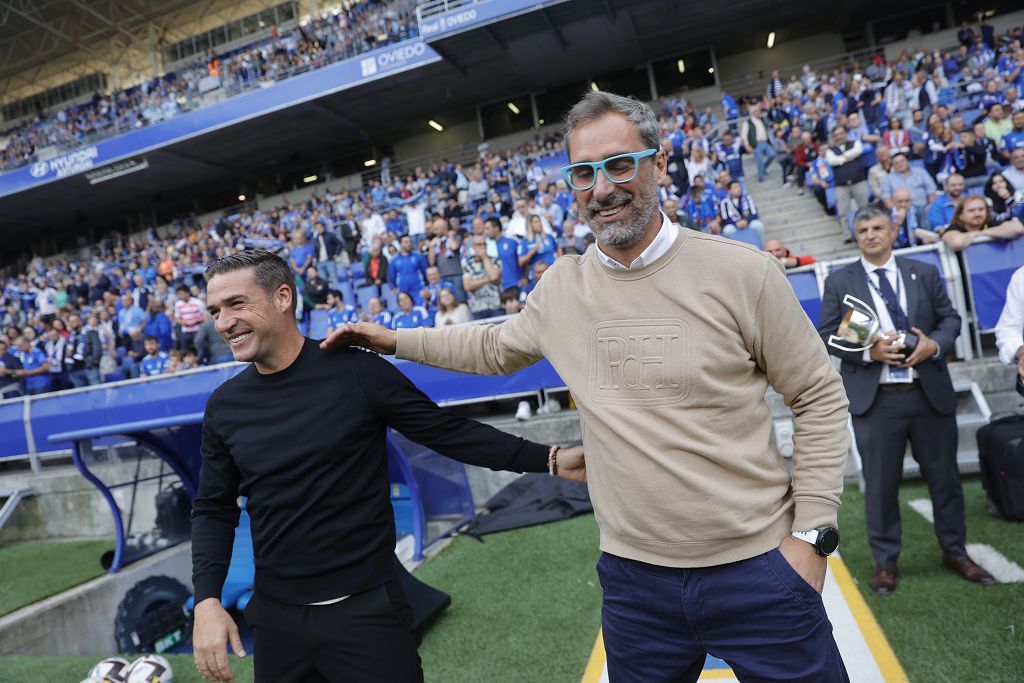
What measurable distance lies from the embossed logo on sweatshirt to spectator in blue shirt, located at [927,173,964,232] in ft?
23.4

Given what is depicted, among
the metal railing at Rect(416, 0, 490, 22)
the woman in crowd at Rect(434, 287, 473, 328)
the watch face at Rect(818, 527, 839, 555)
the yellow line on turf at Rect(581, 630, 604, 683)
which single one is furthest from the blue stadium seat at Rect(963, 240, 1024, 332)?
the metal railing at Rect(416, 0, 490, 22)

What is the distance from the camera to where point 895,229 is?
23.0 feet

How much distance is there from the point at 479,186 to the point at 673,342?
15.2m

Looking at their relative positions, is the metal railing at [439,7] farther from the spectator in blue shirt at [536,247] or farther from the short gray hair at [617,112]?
the short gray hair at [617,112]

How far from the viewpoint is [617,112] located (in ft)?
5.42

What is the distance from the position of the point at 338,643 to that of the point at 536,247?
24.9ft

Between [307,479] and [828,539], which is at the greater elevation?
[307,479]

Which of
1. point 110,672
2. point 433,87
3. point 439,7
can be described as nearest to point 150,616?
point 110,672

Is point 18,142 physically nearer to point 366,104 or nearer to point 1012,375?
point 366,104

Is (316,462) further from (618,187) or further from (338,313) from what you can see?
(338,313)

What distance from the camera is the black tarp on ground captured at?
18.8ft

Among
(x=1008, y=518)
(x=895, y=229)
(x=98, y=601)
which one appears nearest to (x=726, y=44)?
(x=895, y=229)

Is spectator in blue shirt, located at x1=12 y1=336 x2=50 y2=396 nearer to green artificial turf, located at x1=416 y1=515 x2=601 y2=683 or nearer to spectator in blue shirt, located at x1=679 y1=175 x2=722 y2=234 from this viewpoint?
green artificial turf, located at x1=416 y1=515 x2=601 y2=683

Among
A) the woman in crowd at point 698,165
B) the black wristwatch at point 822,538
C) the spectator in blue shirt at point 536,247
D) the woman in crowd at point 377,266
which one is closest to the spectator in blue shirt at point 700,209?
the woman in crowd at point 698,165
